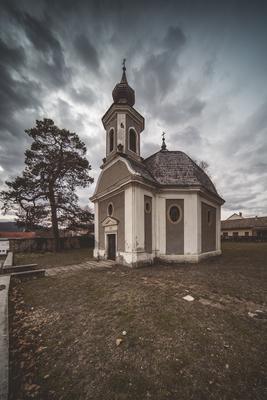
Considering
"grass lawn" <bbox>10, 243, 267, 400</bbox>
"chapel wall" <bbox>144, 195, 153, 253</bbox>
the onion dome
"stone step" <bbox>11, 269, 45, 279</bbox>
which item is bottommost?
"stone step" <bbox>11, 269, 45, 279</bbox>

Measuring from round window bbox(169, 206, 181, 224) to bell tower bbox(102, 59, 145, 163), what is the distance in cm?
508

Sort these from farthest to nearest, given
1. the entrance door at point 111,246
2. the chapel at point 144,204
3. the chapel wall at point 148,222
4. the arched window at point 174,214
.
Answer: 1. the entrance door at point 111,246
2. the arched window at point 174,214
3. the chapel wall at point 148,222
4. the chapel at point 144,204

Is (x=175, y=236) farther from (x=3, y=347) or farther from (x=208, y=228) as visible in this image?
(x=3, y=347)

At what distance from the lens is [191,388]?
7.22 ft

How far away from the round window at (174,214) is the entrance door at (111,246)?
4.18m

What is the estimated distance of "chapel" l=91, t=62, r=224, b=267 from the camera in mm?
10219

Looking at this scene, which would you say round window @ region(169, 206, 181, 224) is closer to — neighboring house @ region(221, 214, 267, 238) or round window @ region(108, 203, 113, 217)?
round window @ region(108, 203, 113, 217)

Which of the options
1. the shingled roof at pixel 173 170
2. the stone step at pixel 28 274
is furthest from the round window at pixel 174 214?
the stone step at pixel 28 274

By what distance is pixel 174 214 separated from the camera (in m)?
11.8

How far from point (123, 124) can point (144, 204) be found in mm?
6752

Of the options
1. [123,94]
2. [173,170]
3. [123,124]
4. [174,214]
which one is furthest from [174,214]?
[123,94]

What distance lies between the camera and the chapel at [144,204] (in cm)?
1022

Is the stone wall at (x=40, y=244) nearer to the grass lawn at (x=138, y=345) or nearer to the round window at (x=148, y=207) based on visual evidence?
the round window at (x=148, y=207)

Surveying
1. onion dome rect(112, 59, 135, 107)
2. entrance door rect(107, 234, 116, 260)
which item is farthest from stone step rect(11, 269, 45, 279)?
onion dome rect(112, 59, 135, 107)
